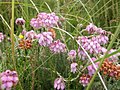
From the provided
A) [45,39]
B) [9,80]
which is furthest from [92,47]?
[9,80]

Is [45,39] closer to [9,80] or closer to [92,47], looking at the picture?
[92,47]

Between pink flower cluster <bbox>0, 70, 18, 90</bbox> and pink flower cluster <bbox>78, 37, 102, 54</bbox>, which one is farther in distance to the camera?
pink flower cluster <bbox>78, 37, 102, 54</bbox>

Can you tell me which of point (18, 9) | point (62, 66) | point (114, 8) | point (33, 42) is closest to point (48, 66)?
point (62, 66)

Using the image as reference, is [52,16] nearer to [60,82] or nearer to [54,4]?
[60,82]

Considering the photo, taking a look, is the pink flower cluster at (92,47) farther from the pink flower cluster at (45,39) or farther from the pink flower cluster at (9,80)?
the pink flower cluster at (9,80)

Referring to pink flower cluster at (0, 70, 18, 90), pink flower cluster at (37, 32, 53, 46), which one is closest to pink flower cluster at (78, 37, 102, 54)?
pink flower cluster at (37, 32, 53, 46)

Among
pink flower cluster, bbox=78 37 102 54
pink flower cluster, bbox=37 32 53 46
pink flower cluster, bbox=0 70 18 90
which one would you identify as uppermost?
pink flower cluster, bbox=37 32 53 46

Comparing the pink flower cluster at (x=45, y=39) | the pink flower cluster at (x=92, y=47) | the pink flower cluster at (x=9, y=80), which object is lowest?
the pink flower cluster at (x=92, y=47)

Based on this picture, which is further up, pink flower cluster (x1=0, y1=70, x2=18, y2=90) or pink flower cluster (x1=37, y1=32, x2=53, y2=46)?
pink flower cluster (x1=37, y1=32, x2=53, y2=46)

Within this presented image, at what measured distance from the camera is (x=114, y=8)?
2.54 meters

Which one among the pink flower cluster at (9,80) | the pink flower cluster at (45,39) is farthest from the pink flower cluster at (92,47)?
the pink flower cluster at (9,80)

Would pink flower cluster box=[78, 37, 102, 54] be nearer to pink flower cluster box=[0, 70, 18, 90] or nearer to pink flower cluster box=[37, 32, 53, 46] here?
pink flower cluster box=[37, 32, 53, 46]

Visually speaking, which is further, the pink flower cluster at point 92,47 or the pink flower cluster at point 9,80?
the pink flower cluster at point 92,47

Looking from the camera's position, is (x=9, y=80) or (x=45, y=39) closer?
(x=9, y=80)
